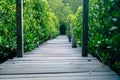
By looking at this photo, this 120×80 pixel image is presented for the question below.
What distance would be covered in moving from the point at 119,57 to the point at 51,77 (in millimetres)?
1154

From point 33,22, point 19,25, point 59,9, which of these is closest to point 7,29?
point 19,25

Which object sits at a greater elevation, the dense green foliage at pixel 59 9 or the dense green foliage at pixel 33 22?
the dense green foliage at pixel 59 9

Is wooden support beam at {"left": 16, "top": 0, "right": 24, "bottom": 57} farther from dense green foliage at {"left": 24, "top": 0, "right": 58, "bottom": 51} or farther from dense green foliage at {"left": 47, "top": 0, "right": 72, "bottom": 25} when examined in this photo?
dense green foliage at {"left": 47, "top": 0, "right": 72, "bottom": 25}

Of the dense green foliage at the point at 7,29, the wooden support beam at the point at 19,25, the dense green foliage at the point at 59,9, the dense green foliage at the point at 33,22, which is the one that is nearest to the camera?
the dense green foliage at the point at 7,29

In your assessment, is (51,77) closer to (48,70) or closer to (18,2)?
(48,70)

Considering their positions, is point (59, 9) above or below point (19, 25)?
above

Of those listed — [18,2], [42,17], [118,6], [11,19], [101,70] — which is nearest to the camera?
[118,6]

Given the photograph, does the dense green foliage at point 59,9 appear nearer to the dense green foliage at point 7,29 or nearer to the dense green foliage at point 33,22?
the dense green foliage at point 33,22

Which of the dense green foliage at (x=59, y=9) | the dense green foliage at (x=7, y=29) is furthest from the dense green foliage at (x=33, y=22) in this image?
the dense green foliage at (x=59, y=9)

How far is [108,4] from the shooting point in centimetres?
351

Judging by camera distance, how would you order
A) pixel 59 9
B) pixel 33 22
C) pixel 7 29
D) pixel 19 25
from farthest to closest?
pixel 59 9 → pixel 33 22 → pixel 7 29 → pixel 19 25

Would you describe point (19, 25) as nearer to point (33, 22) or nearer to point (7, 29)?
point (7, 29)

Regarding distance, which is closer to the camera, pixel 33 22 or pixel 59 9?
pixel 33 22

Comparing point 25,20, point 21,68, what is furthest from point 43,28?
point 21,68
